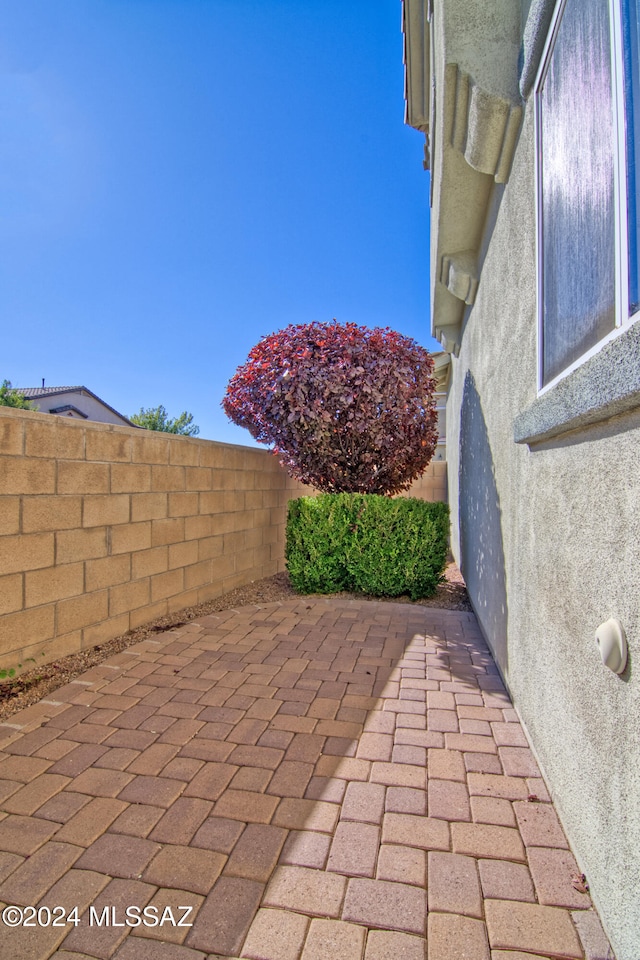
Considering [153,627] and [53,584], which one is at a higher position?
[53,584]

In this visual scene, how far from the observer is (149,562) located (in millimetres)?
4320

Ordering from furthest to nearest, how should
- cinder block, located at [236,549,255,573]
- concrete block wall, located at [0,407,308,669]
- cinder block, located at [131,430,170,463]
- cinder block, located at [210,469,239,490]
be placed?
1. cinder block, located at [236,549,255,573]
2. cinder block, located at [210,469,239,490]
3. cinder block, located at [131,430,170,463]
4. concrete block wall, located at [0,407,308,669]

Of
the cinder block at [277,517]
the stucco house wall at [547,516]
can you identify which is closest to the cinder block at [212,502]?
the cinder block at [277,517]

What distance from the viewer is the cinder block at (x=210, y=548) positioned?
5113 millimetres

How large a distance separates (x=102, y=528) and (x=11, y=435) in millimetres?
1030

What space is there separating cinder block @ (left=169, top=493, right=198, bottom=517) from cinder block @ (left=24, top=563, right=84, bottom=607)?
118 cm

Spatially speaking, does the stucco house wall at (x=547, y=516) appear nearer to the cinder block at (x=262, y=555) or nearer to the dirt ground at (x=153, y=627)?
the dirt ground at (x=153, y=627)

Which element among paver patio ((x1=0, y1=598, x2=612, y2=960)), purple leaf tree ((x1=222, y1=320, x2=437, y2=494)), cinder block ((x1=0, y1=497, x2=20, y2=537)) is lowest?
paver patio ((x1=0, y1=598, x2=612, y2=960))

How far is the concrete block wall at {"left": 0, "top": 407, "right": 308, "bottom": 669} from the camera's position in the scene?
10.1 ft

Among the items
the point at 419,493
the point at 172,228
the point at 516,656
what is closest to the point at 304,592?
the point at 516,656

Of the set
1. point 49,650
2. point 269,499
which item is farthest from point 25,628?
point 269,499

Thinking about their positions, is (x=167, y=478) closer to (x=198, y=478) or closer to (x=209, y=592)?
(x=198, y=478)

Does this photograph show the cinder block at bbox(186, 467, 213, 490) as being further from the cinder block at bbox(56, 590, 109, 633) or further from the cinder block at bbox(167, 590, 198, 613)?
the cinder block at bbox(56, 590, 109, 633)

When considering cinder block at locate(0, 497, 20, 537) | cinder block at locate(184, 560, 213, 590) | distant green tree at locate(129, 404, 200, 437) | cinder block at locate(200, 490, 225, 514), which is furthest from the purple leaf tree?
distant green tree at locate(129, 404, 200, 437)
